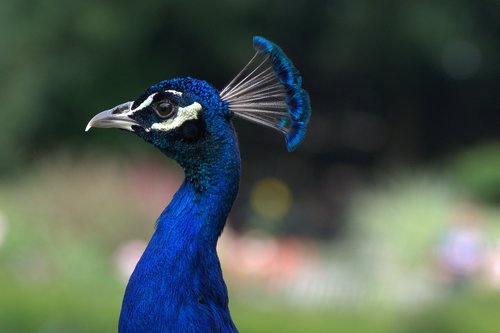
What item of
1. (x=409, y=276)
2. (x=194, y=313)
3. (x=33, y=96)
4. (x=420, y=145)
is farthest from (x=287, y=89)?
(x=420, y=145)

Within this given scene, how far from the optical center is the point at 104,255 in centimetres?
537

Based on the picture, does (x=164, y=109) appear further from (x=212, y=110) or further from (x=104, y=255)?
(x=104, y=255)

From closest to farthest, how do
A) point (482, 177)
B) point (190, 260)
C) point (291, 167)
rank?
point (190, 260) → point (482, 177) → point (291, 167)

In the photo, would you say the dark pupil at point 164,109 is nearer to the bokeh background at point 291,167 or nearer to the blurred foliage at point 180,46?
the bokeh background at point 291,167

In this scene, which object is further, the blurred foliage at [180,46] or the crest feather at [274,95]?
the blurred foliage at [180,46]

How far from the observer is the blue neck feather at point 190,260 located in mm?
1674

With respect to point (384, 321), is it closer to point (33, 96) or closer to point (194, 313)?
point (194, 313)

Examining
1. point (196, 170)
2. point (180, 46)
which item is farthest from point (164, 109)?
point (180, 46)

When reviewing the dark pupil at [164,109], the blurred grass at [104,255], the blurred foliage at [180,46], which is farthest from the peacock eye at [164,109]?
the blurred foliage at [180,46]

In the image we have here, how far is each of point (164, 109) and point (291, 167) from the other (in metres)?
8.80

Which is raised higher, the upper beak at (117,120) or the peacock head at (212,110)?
the peacock head at (212,110)

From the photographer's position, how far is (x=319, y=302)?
4.61m

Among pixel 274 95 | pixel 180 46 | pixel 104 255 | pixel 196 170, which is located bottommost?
pixel 196 170

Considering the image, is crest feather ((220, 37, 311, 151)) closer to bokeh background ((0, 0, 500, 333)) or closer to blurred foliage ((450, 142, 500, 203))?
bokeh background ((0, 0, 500, 333))
